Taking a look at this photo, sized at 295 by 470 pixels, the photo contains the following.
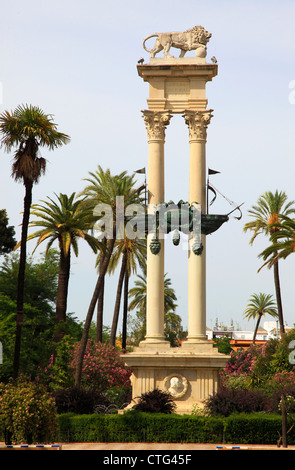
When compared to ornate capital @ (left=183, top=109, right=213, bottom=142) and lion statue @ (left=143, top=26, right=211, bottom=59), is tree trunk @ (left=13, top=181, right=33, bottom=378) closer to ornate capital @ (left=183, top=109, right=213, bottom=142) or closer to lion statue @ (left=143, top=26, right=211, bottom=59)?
ornate capital @ (left=183, top=109, right=213, bottom=142)

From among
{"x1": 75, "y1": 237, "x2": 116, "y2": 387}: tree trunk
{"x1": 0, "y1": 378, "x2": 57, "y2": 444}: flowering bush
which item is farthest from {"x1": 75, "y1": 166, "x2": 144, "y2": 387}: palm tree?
{"x1": 0, "y1": 378, "x2": 57, "y2": 444}: flowering bush

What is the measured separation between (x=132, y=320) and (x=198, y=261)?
6843 centimetres

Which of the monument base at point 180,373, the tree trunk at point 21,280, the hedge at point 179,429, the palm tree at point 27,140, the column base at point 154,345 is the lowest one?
the hedge at point 179,429

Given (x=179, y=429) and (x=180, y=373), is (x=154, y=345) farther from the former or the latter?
(x=179, y=429)

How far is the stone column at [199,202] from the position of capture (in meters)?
44.9

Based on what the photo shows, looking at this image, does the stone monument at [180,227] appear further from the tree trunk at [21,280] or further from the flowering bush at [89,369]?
the flowering bush at [89,369]

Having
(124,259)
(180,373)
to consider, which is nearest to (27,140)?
(180,373)

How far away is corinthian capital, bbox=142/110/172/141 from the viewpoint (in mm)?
46594

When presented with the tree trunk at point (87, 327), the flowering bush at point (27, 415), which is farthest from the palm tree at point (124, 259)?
the flowering bush at point (27, 415)

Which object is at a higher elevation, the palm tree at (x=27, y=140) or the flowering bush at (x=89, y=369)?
the palm tree at (x=27, y=140)

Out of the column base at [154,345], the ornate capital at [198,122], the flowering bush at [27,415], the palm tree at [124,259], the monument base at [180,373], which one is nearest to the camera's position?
the flowering bush at [27,415]

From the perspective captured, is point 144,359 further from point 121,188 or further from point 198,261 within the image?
point 121,188

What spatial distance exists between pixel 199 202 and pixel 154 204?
261 cm

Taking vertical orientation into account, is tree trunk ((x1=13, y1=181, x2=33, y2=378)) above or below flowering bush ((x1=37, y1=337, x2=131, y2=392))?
above
